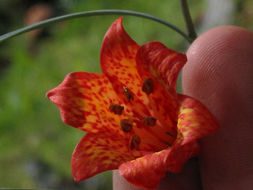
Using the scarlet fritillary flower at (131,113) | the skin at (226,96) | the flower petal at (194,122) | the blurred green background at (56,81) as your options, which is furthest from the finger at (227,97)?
the blurred green background at (56,81)

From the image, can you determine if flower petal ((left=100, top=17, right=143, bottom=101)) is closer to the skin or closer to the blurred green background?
the skin

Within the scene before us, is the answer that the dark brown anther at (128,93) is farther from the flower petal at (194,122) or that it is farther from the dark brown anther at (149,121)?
the flower petal at (194,122)

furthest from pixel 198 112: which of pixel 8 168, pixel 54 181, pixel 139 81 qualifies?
pixel 8 168

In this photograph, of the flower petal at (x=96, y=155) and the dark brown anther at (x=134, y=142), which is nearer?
the flower petal at (x=96, y=155)


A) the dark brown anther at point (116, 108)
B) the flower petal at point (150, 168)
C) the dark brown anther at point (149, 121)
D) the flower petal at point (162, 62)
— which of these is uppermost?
the flower petal at point (162, 62)

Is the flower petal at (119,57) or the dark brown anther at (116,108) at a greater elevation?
the flower petal at (119,57)

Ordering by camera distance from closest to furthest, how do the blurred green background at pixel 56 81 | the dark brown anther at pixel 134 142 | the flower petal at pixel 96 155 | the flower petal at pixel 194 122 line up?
the flower petal at pixel 194 122 < the flower petal at pixel 96 155 < the dark brown anther at pixel 134 142 < the blurred green background at pixel 56 81

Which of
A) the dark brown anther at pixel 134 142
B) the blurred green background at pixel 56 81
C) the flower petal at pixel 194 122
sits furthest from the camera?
the blurred green background at pixel 56 81
